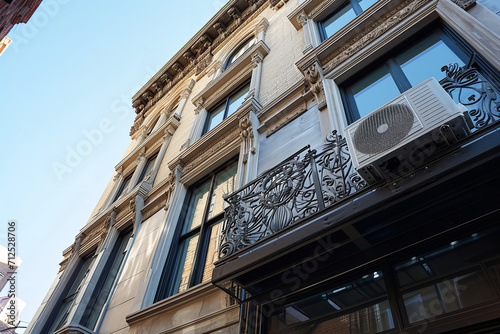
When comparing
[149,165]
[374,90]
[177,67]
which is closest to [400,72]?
[374,90]

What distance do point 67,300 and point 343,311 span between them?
31.0 feet

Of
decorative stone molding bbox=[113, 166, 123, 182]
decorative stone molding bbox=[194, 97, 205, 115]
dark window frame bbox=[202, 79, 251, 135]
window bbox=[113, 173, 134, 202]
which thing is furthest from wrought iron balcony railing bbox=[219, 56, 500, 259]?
decorative stone molding bbox=[113, 166, 123, 182]

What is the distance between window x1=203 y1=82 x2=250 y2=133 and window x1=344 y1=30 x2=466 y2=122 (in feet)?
14.6

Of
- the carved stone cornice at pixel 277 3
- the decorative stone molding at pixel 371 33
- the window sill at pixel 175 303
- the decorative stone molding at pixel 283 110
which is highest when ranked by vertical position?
the carved stone cornice at pixel 277 3

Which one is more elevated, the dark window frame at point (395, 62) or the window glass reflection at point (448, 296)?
the dark window frame at point (395, 62)

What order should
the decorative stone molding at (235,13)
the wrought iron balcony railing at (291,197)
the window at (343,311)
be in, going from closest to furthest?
the window at (343,311) → the wrought iron balcony railing at (291,197) → the decorative stone molding at (235,13)

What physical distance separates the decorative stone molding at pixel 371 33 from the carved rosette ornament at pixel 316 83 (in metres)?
0.21

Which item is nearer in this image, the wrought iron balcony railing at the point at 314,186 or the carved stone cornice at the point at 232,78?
the wrought iron balcony railing at the point at 314,186

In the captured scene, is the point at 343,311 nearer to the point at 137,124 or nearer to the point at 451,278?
the point at 451,278

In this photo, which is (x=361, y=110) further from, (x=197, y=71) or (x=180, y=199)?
(x=197, y=71)

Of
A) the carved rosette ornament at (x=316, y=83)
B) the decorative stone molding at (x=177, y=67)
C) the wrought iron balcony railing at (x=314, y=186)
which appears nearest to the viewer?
the wrought iron balcony railing at (x=314, y=186)

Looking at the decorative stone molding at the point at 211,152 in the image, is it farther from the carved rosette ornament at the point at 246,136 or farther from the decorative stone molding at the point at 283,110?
the decorative stone molding at the point at 283,110

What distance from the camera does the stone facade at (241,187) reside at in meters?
4.05

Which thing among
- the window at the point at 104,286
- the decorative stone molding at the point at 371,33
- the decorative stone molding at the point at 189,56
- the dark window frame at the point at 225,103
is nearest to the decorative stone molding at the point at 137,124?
the decorative stone molding at the point at 189,56
